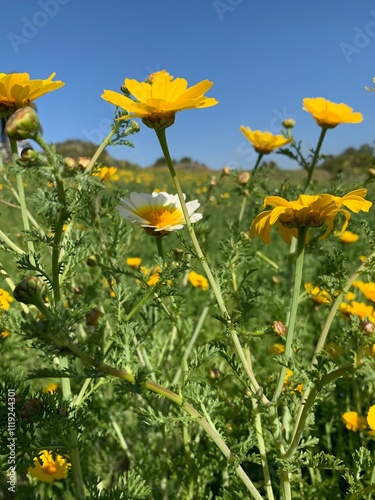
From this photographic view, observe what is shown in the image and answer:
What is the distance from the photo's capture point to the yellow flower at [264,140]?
1878mm

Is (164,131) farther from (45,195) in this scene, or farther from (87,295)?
(87,295)

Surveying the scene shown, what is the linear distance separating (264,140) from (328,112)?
1.30 ft

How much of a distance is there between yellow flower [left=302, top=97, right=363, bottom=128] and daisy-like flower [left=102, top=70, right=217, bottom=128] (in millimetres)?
750

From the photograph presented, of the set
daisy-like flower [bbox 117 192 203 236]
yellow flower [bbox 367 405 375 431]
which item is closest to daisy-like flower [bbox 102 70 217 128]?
daisy-like flower [bbox 117 192 203 236]

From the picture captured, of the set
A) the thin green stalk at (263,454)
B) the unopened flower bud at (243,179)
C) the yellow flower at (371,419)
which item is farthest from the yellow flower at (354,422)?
the unopened flower bud at (243,179)

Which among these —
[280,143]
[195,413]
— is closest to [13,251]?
[195,413]

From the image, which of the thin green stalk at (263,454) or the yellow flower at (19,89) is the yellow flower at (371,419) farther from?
the yellow flower at (19,89)

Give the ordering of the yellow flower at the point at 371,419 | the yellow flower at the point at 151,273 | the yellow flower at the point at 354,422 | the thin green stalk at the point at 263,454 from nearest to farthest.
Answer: the thin green stalk at the point at 263,454, the yellow flower at the point at 371,419, the yellow flower at the point at 151,273, the yellow flower at the point at 354,422

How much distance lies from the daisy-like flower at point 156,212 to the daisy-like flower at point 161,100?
0.31 metres

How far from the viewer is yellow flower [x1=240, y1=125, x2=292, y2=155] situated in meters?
1.88

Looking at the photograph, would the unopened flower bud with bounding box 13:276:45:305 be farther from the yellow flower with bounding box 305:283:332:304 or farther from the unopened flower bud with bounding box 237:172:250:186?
the unopened flower bud with bounding box 237:172:250:186

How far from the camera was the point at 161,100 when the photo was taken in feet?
2.86

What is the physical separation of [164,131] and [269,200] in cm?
26

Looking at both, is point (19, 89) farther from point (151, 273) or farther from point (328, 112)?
point (328, 112)
